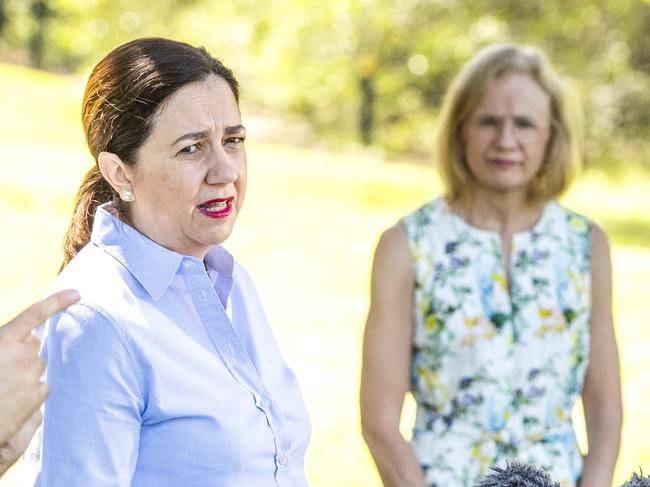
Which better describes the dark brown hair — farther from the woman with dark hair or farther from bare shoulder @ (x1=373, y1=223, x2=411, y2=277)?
bare shoulder @ (x1=373, y1=223, x2=411, y2=277)

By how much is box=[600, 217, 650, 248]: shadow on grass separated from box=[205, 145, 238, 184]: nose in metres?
10.4

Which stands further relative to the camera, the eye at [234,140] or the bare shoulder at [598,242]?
the bare shoulder at [598,242]

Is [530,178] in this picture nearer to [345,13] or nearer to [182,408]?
[182,408]

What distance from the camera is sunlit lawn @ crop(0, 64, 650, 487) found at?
20.1 feet

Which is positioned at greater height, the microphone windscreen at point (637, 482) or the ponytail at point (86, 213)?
the ponytail at point (86, 213)

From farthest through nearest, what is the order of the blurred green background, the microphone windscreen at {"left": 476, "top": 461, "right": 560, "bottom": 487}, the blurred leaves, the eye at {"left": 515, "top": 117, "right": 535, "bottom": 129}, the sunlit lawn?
the blurred leaves, the blurred green background, the sunlit lawn, the eye at {"left": 515, "top": 117, "right": 535, "bottom": 129}, the microphone windscreen at {"left": 476, "top": 461, "right": 560, "bottom": 487}

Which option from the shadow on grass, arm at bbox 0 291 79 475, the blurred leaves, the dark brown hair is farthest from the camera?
the shadow on grass

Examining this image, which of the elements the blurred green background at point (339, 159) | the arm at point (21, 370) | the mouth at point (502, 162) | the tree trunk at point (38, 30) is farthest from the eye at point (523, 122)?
the tree trunk at point (38, 30)

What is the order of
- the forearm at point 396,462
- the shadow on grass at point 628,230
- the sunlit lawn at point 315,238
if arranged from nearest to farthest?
the forearm at point 396,462, the sunlit lawn at point 315,238, the shadow on grass at point 628,230

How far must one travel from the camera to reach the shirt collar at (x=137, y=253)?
1.76m

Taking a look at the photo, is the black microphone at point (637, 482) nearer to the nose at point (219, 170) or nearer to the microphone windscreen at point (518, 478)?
the microphone windscreen at point (518, 478)

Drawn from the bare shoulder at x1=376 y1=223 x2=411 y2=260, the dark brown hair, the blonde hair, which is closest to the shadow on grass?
the blonde hair

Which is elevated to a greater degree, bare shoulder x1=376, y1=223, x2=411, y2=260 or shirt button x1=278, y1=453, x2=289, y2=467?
bare shoulder x1=376, y1=223, x2=411, y2=260

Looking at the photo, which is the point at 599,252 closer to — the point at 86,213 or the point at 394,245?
the point at 394,245
